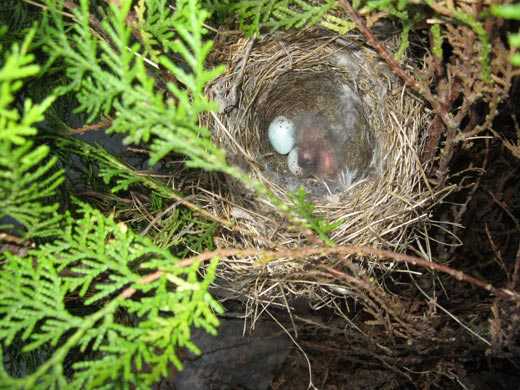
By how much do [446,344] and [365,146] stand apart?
76cm

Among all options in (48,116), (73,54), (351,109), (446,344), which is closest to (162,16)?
(73,54)

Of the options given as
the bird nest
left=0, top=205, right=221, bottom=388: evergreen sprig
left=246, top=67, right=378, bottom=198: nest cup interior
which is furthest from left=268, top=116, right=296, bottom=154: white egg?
left=0, top=205, right=221, bottom=388: evergreen sprig

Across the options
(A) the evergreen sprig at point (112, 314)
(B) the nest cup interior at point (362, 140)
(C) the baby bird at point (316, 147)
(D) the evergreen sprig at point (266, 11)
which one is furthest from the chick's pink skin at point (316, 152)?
(A) the evergreen sprig at point (112, 314)

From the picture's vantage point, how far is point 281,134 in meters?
1.67

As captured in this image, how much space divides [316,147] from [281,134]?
183mm

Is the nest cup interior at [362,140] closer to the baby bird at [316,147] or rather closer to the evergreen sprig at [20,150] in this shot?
the baby bird at [316,147]

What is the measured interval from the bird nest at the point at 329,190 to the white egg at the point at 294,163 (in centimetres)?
24

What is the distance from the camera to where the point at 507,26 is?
2.44 feet

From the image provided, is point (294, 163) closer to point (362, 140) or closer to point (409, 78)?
point (362, 140)

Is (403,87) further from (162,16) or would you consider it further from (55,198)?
(55,198)

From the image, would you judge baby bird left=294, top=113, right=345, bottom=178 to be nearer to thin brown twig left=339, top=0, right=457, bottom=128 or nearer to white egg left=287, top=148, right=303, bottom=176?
white egg left=287, top=148, right=303, bottom=176

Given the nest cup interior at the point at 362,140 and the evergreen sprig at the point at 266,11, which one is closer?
the evergreen sprig at the point at 266,11

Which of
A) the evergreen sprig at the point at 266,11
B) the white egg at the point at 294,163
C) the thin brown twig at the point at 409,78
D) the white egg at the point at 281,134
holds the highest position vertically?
the evergreen sprig at the point at 266,11

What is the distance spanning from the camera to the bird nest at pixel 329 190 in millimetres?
1106
